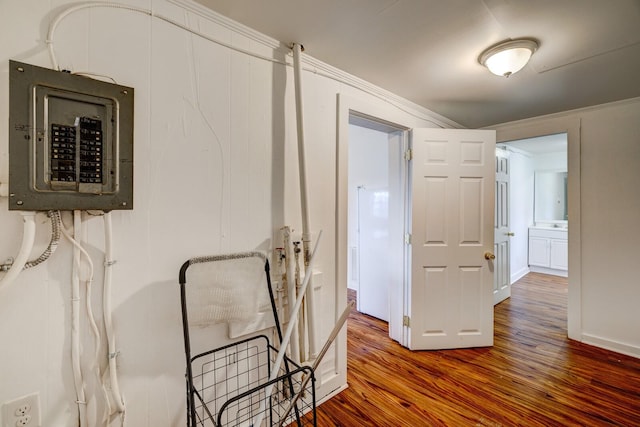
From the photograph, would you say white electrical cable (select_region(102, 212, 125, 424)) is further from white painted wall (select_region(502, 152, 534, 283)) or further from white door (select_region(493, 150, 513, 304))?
white painted wall (select_region(502, 152, 534, 283))

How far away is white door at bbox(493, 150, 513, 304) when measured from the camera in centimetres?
359

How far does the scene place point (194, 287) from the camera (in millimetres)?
1264

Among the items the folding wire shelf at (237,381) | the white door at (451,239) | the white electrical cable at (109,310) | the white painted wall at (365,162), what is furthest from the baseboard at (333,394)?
the white painted wall at (365,162)

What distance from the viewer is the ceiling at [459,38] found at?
1.34 metres

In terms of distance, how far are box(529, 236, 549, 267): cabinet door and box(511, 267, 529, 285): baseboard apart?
22cm

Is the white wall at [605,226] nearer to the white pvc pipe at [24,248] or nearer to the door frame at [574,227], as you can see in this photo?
the door frame at [574,227]

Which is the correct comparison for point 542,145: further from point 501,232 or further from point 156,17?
point 156,17

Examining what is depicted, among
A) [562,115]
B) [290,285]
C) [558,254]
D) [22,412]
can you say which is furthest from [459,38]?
[558,254]

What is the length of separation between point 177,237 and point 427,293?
2.15 m

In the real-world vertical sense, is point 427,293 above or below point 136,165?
below

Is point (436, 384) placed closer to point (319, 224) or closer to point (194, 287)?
point (319, 224)

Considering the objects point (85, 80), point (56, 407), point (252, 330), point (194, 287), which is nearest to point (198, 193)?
point (194, 287)

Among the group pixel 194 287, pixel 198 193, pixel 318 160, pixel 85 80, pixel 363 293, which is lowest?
pixel 363 293

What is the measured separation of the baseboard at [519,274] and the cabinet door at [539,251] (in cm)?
22
